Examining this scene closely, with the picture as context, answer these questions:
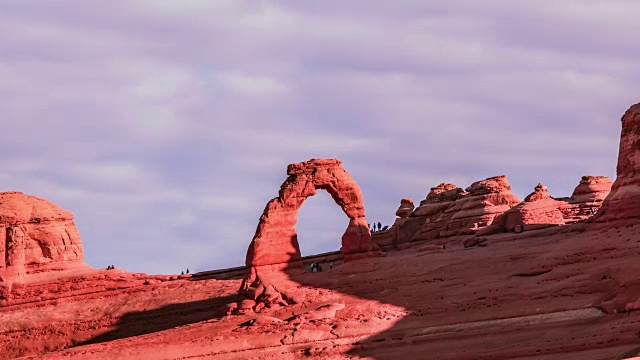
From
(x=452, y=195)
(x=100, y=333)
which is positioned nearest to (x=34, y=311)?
(x=100, y=333)

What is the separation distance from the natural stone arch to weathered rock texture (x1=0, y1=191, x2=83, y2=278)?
675 inches

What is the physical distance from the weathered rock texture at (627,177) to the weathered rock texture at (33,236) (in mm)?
31756

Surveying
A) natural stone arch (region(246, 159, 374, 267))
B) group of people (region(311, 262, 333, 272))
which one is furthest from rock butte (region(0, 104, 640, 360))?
group of people (region(311, 262, 333, 272))

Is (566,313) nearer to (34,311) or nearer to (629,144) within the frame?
(629,144)

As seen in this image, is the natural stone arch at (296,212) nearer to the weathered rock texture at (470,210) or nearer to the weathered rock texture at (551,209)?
the weathered rock texture at (551,209)

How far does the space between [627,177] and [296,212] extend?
1579 centimetres

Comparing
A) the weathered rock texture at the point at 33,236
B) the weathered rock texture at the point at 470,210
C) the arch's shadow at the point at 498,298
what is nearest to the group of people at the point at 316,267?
the arch's shadow at the point at 498,298

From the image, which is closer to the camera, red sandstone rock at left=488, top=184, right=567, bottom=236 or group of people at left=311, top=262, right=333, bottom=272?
group of people at left=311, top=262, right=333, bottom=272

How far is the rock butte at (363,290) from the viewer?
57.8 meters

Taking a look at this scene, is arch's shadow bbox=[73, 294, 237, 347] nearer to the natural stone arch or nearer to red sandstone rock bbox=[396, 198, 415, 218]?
the natural stone arch

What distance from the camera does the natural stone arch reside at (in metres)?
71.0

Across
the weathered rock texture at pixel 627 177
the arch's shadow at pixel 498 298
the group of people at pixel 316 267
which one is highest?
the weathered rock texture at pixel 627 177

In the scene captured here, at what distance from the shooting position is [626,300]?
54688 mm

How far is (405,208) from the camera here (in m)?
100
